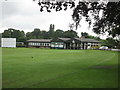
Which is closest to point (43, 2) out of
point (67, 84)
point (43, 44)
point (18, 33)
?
point (67, 84)

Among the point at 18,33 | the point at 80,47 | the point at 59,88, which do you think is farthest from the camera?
the point at 18,33

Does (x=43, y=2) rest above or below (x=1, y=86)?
above

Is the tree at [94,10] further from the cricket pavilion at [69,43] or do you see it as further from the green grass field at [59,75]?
the cricket pavilion at [69,43]

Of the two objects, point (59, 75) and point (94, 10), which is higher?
point (94, 10)

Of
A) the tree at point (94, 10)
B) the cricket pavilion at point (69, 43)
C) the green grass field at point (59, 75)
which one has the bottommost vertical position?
the green grass field at point (59, 75)

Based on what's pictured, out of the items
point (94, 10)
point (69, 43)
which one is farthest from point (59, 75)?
point (69, 43)

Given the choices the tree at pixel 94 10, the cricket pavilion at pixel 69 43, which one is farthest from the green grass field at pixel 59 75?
the cricket pavilion at pixel 69 43

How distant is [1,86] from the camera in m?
9.09

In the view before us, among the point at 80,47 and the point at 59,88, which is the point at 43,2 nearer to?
the point at 59,88

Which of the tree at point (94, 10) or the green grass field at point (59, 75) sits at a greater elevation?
the tree at point (94, 10)

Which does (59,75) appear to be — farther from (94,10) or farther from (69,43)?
(69,43)

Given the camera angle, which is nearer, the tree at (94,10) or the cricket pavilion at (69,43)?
the tree at (94,10)

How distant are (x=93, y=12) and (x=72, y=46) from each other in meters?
67.7

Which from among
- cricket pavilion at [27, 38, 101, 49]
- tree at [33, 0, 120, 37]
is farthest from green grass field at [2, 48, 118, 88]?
cricket pavilion at [27, 38, 101, 49]
